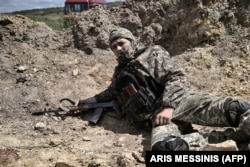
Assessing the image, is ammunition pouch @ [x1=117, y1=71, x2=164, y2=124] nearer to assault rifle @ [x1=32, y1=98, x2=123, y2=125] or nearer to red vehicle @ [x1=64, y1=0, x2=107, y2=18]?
assault rifle @ [x1=32, y1=98, x2=123, y2=125]

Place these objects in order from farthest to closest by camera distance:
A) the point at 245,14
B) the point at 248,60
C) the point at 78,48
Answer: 1. the point at 78,48
2. the point at 245,14
3. the point at 248,60

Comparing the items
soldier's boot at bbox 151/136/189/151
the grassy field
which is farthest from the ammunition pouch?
the grassy field

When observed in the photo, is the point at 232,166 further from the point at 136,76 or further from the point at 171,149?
the point at 136,76

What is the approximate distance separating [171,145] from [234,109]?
61 cm

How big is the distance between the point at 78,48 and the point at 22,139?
196 centimetres

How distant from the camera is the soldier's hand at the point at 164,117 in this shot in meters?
3.24

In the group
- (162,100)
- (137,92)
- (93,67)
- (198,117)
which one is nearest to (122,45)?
(137,92)

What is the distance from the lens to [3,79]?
4816 millimetres

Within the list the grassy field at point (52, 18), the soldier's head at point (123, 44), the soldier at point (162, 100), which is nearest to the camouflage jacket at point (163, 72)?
the soldier at point (162, 100)

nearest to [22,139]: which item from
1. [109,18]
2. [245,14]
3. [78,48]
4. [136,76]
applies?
[136,76]

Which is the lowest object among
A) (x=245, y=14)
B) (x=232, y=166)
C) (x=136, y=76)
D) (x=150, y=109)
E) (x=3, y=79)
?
(x=232, y=166)

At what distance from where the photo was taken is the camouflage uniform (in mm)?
3064

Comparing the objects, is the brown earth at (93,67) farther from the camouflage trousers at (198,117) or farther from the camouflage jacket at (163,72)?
the camouflage jacket at (163,72)

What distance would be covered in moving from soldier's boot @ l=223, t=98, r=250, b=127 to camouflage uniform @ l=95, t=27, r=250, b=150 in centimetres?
4
